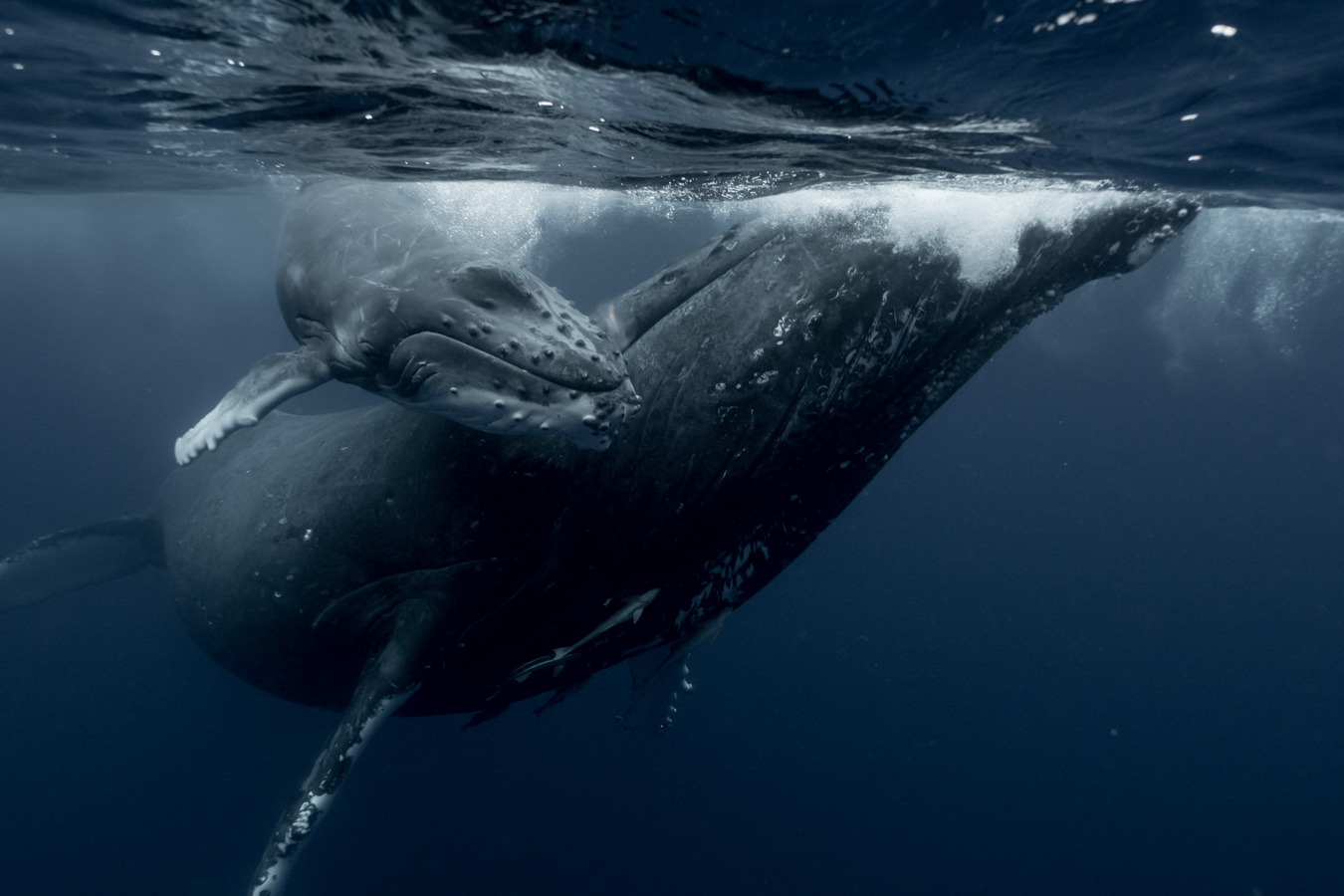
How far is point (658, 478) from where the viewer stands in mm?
5305

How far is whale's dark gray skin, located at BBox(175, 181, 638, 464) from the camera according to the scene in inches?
150

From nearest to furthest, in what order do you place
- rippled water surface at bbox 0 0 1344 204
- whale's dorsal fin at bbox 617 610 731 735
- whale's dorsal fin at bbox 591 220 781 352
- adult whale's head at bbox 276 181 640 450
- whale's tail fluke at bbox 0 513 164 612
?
adult whale's head at bbox 276 181 640 450
whale's dorsal fin at bbox 591 220 781 352
rippled water surface at bbox 0 0 1344 204
whale's dorsal fin at bbox 617 610 731 735
whale's tail fluke at bbox 0 513 164 612

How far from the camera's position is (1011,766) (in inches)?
2522

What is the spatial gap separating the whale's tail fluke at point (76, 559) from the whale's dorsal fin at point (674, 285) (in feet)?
41.0

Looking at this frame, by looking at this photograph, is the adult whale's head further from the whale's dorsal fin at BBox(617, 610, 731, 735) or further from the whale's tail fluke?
the whale's tail fluke

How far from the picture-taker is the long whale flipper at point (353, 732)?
558 centimetres

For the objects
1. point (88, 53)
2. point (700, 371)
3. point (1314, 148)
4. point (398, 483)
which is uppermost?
point (1314, 148)

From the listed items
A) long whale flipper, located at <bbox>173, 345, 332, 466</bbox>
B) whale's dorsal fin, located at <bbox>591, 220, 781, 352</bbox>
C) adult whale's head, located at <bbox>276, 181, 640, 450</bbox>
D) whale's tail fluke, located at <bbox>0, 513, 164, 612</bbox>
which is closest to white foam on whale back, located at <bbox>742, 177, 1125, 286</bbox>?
whale's dorsal fin, located at <bbox>591, 220, 781, 352</bbox>

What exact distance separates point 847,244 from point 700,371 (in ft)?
4.57

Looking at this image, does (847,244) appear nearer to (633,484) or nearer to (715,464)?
(715,464)

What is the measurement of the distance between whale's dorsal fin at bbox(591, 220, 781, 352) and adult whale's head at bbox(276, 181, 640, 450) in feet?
2.89

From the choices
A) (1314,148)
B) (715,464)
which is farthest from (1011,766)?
(715,464)

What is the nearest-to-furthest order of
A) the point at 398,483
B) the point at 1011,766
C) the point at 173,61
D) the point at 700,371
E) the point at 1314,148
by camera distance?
the point at 700,371
the point at 398,483
the point at 173,61
the point at 1314,148
the point at 1011,766

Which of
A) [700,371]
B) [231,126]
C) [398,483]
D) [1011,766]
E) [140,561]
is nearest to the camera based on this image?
[700,371]
